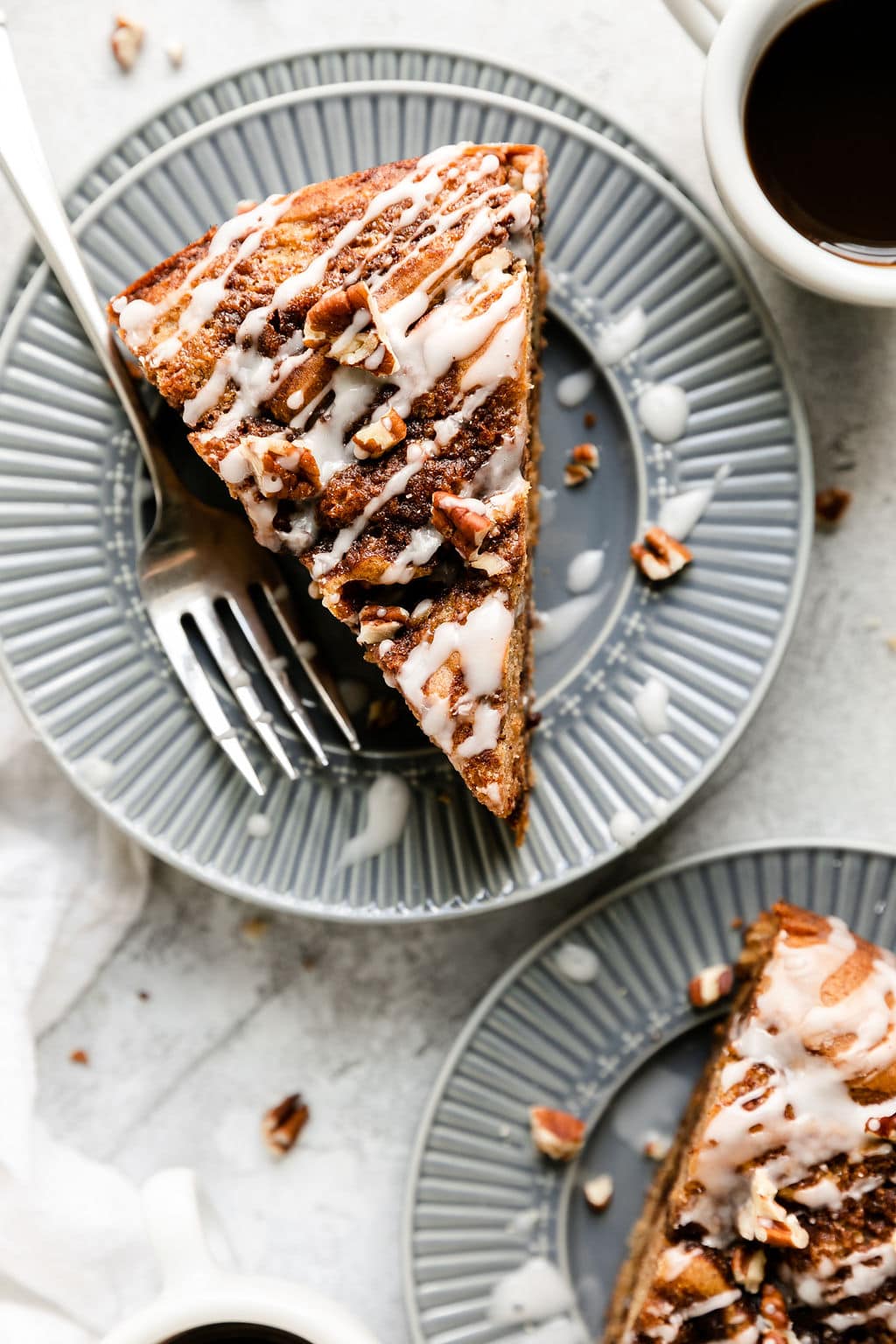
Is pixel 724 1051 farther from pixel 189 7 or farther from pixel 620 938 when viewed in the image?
pixel 189 7

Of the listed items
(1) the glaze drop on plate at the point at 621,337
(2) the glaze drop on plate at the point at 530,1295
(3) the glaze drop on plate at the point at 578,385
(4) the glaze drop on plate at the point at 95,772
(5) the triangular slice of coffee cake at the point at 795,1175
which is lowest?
(2) the glaze drop on plate at the point at 530,1295

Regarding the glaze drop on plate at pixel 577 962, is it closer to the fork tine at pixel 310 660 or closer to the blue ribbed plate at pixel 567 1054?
the blue ribbed plate at pixel 567 1054

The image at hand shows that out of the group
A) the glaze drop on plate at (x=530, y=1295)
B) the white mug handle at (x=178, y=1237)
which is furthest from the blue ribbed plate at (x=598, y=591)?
the glaze drop on plate at (x=530, y=1295)

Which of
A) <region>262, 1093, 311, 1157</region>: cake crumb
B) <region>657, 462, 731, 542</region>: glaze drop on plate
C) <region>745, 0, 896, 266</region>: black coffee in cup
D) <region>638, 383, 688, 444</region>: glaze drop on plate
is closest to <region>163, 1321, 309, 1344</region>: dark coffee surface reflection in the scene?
<region>262, 1093, 311, 1157</region>: cake crumb

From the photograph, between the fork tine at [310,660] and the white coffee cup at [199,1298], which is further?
the fork tine at [310,660]

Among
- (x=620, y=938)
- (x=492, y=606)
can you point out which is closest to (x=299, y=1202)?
(x=620, y=938)

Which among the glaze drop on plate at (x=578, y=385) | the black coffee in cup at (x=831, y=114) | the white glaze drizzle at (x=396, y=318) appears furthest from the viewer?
the glaze drop on plate at (x=578, y=385)

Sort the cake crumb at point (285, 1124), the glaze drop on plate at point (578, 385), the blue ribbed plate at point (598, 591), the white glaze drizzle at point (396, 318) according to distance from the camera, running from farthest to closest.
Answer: the cake crumb at point (285, 1124)
the glaze drop on plate at point (578, 385)
the blue ribbed plate at point (598, 591)
the white glaze drizzle at point (396, 318)
